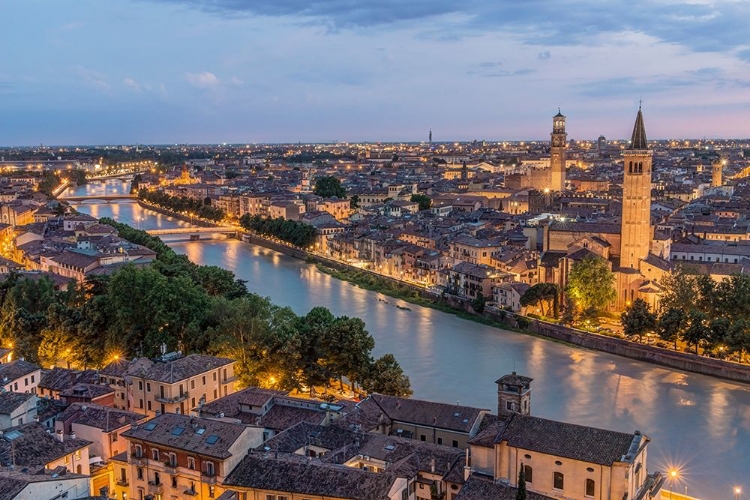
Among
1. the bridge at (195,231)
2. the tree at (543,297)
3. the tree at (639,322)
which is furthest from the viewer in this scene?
the bridge at (195,231)

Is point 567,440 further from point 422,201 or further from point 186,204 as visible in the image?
point 186,204

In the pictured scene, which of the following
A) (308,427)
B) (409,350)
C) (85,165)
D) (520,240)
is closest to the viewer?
(308,427)

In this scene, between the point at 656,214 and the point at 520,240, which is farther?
the point at 656,214

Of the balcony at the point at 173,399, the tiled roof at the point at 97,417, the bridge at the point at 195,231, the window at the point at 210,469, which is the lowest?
the bridge at the point at 195,231

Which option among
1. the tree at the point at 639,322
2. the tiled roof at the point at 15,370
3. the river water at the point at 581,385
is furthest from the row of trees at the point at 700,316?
the tiled roof at the point at 15,370

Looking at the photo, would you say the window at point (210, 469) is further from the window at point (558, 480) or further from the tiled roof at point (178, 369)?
the window at point (558, 480)

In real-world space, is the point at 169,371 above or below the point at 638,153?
below

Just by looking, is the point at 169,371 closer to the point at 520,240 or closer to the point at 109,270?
the point at 109,270

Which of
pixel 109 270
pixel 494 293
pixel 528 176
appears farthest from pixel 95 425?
pixel 528 176
